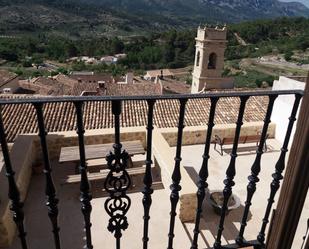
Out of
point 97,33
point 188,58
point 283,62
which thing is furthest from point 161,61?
point 97,33

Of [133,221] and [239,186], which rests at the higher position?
[133,221]

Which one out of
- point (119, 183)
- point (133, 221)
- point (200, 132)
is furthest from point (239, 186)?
point (119, 183)

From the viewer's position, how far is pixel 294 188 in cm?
170

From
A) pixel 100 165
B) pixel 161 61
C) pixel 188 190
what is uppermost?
pixel 188 190

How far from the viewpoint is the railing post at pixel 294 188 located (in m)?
1.58

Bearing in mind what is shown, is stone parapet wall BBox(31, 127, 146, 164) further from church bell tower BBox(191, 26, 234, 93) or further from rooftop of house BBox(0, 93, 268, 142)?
church bell tower BBox(191, 26, 234, 93)

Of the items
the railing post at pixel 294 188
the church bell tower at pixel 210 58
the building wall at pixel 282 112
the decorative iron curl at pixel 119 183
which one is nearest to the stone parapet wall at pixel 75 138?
the building wall at pixel 282 112

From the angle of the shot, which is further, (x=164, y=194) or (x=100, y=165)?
(x=100, y=165)

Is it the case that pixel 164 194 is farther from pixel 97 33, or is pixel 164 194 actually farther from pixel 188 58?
pixel 97 33

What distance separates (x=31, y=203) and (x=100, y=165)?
200 cm

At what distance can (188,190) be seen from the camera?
5176 mm

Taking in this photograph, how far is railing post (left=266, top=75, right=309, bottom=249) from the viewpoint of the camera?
1.58 meters

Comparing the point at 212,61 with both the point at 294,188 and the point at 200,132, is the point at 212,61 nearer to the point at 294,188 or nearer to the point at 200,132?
the point at 200,132

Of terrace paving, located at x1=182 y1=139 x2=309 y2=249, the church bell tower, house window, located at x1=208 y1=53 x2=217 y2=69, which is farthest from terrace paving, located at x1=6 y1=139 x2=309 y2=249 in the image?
house window, located at x1=208 y1=53 x2=217 y2=69
